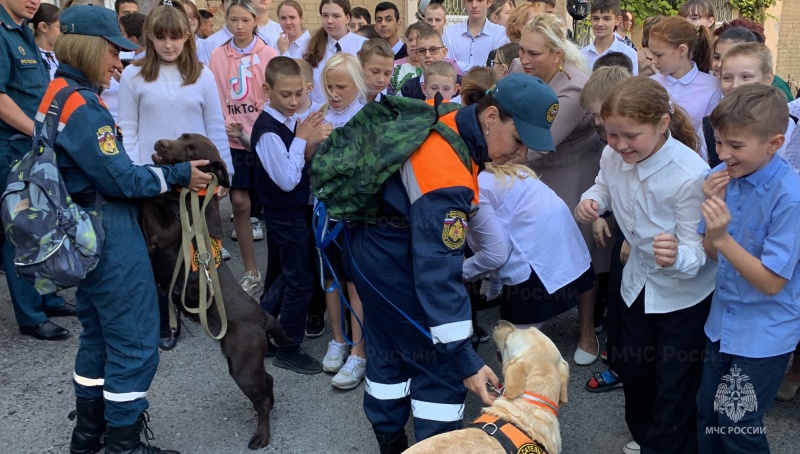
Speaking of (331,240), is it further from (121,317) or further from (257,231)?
(257,231)

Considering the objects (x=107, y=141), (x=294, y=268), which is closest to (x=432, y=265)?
(x=107, y=141)

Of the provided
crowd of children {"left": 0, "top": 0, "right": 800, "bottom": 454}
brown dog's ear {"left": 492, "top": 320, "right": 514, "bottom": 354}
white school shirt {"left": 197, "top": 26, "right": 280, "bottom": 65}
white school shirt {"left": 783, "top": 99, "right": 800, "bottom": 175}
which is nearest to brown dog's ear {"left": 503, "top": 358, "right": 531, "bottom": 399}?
brown dog's ear {"left": 492, "top": 320, "right": 514, "bottom": 354}

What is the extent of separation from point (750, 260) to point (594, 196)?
3.19ft

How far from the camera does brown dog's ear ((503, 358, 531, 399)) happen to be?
2.78 metres

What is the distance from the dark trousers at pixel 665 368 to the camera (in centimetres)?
317

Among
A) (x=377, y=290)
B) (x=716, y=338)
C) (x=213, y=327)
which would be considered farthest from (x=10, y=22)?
(x=716, y=338)

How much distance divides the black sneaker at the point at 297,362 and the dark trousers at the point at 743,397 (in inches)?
100

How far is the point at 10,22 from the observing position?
474 cm

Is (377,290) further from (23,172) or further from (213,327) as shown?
(23,172)

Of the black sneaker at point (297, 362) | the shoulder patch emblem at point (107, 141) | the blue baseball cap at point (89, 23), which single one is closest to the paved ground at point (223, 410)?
the black sneaker at point (297, 362)

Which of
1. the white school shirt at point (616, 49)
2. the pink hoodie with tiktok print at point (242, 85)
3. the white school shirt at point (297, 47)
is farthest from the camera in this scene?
the white school shirt at point (297, 47)

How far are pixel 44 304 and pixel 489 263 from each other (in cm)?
381

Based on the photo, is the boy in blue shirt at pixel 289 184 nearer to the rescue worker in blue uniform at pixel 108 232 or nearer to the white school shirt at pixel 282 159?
the white school shirt at pixel 282 159

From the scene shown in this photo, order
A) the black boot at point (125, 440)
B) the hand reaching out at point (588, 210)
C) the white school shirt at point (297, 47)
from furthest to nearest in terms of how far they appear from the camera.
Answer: the white school shirt at point (297, 47) < the hand reaching out at point (588, 210) < the black boot at point (125, 440)
